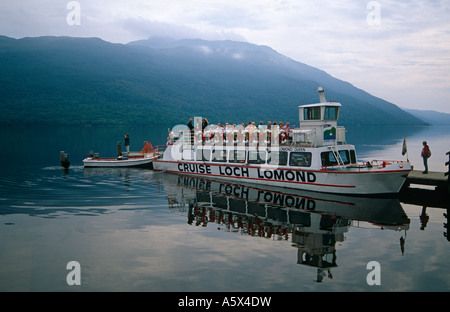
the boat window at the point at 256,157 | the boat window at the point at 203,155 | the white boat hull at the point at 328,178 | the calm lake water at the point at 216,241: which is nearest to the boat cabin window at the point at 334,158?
the white boat hull at the point at 328,178

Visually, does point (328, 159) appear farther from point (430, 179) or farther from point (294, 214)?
point (430, 179)

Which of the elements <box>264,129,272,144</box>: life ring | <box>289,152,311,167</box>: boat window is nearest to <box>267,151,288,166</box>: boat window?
<box>289,152,311,167</box>: boat window

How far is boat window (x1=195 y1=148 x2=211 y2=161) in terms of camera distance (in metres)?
35.2

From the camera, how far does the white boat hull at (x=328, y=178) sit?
24844 millimetres

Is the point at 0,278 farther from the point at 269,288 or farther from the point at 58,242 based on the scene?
the point at 269,288

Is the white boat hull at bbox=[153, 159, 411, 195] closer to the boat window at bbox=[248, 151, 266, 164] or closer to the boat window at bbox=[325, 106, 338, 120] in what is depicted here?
the boat window at bbox=[248, 151, 266, 164]

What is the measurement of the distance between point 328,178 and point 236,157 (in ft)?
31.1

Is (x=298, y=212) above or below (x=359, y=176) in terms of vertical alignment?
below

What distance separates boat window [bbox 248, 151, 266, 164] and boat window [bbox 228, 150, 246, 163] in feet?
2.57
